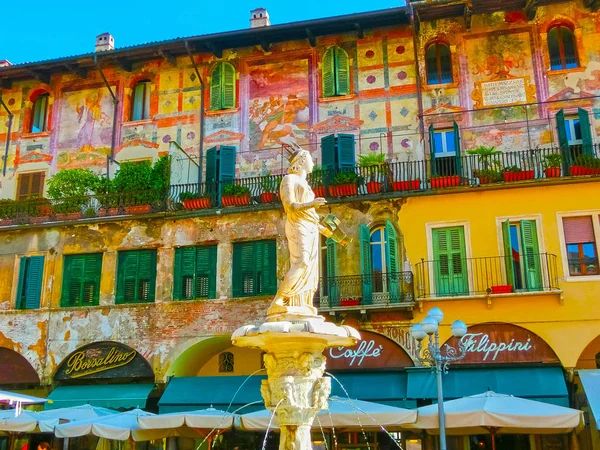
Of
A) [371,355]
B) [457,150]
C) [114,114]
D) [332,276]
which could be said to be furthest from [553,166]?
[114,114]

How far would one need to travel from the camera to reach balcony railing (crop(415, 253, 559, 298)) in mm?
17766

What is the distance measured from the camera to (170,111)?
22984 millimetres

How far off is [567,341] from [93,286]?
13.2 meters

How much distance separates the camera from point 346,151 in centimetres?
2059

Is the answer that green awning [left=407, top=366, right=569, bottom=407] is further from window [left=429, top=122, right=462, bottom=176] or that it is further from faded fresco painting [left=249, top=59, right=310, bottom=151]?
faded fresco painting [left=249, top=59, right=310, bottom=151]

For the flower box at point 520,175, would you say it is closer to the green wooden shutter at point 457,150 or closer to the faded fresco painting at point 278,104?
the green wooden shutter at point 457,150

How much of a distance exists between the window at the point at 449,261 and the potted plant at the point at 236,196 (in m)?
5.40

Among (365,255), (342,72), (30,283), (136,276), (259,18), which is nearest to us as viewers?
(365,255)

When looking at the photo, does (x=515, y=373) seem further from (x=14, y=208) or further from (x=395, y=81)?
(x=14, y=208)

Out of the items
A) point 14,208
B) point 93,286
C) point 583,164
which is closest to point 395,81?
point 583,164

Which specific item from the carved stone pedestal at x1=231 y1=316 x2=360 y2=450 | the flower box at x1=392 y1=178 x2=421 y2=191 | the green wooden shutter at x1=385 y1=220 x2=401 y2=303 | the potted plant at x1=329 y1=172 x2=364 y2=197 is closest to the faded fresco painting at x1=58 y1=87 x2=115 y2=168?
the potted plant at x1=329 y1=172 x2=364 y2=197

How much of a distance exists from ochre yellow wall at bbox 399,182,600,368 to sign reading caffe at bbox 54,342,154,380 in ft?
26.5

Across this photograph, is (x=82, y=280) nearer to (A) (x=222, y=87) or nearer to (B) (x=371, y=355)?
(A) (x=222, y=87)

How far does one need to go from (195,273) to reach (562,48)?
488 inches
